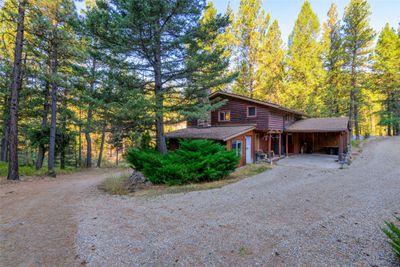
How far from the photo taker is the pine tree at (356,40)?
65.3 ft

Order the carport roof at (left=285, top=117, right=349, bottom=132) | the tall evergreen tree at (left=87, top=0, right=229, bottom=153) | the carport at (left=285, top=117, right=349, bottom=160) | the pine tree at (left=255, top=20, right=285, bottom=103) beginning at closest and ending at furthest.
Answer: the tall evergreen tree at (left=87, top=0, right=229, bottom=153) < the carport roof at (left=285, top=117, right=349, bottom=132) < the carport at (left=285, top=117, right=349, bottom=160) < the pine tree at (left=255, top=20, right=285, bottom=103)

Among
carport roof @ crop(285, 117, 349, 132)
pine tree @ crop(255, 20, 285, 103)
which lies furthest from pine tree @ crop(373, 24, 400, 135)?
carport roof @ crop(285, 117, 349, 132)

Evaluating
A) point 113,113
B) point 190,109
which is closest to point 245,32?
point 190,109

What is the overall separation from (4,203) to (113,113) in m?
5.21

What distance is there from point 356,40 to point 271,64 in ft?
32.5

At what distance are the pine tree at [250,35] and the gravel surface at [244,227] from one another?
13965 millimetres

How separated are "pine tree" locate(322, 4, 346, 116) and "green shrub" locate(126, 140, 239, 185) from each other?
1910cm

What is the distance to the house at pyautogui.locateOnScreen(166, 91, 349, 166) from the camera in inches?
546

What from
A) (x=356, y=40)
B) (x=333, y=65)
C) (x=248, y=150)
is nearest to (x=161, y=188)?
(x=248, y=150)

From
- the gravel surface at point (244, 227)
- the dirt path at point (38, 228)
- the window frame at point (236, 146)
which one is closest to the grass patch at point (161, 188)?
the gravel surface at point (244, 227)

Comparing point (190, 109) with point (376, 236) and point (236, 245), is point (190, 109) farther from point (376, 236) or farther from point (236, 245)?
point (376, 236)

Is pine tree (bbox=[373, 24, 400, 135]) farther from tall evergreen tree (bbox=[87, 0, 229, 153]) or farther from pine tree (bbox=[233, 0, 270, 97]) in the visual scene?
tall evergreen tree (bbox=[87, 0, 229, 153])

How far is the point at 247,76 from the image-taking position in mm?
19125

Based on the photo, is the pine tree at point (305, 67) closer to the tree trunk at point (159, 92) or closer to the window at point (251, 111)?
the window at point (251, 111)
